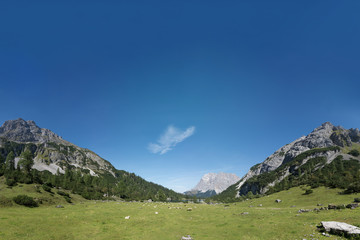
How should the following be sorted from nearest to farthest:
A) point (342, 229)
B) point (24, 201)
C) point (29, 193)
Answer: point (342, 229) < point (24, 201) < point (29, 193)

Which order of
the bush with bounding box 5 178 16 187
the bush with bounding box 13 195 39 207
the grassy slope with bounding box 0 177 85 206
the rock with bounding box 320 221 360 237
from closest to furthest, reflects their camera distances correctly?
the rock with bounding box 320 221 360 237 < the bush with bounding box 13 195 39 207 < the grassy slope with bounding box 0 177 85 206 < the bush with bounding box 5 178 16 187

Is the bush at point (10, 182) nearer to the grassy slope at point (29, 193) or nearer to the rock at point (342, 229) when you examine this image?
the grassy slope at point (29, 193)

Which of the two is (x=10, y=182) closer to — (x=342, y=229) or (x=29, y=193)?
(x=29, y=193)

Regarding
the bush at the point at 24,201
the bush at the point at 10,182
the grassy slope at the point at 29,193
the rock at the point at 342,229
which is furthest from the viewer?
the bush at the point at 10,182

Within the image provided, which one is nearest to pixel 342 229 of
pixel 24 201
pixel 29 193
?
pixel 24 201

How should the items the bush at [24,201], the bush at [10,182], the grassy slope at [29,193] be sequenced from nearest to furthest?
1. the bush at [24,201]
2. the grassy slope at [29,193]
3. the bush at [10,182]

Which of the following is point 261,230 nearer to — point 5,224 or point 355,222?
point 355,222

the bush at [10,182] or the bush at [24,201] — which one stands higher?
the bush at [10,182]

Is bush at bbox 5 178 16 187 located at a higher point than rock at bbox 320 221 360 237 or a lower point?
higher

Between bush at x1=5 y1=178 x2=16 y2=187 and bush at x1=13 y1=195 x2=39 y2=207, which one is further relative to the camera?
bush at x1=5 y1=178 x2=16 y2=187

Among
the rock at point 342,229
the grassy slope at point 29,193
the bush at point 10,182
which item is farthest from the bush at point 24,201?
the rock at point 342,229

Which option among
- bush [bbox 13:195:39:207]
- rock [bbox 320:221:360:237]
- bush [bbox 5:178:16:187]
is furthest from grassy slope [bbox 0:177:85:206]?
rock [bbox 320:221:360:237]

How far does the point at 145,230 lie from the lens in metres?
28.8

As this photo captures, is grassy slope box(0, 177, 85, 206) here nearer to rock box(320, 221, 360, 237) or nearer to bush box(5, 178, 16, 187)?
bush box(5, 178, 16, 187)
